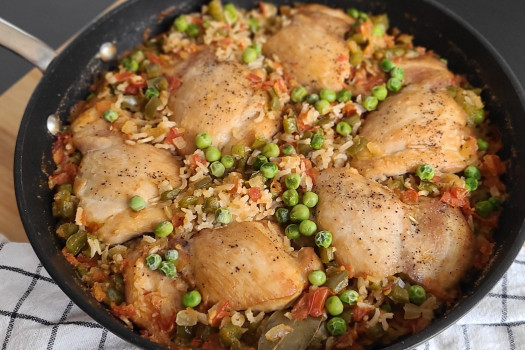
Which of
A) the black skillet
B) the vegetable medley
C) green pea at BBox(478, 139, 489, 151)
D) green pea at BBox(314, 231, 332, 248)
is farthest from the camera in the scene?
green pea at BBox(478, 139, 489, 151)

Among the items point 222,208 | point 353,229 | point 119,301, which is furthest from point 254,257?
point 119,301

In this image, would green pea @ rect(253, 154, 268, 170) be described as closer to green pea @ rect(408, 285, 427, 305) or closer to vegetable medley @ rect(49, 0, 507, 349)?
vegetable medley @ rect(49, 0, 507, 349)

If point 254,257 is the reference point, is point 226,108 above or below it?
above

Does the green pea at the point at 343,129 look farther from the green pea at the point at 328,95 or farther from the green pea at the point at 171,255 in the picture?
the green pea at the point at 171,255

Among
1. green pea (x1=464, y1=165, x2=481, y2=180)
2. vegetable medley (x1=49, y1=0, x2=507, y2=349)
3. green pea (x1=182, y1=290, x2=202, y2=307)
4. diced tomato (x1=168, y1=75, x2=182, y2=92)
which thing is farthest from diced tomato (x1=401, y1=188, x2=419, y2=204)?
diced tomato (x1=168, y1=75, x2=182, y2=92)

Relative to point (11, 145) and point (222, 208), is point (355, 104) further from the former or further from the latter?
point (11, 145)

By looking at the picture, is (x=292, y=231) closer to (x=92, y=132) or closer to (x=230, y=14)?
(x=92, y=132)

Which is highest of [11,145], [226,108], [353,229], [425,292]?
[226,108]
